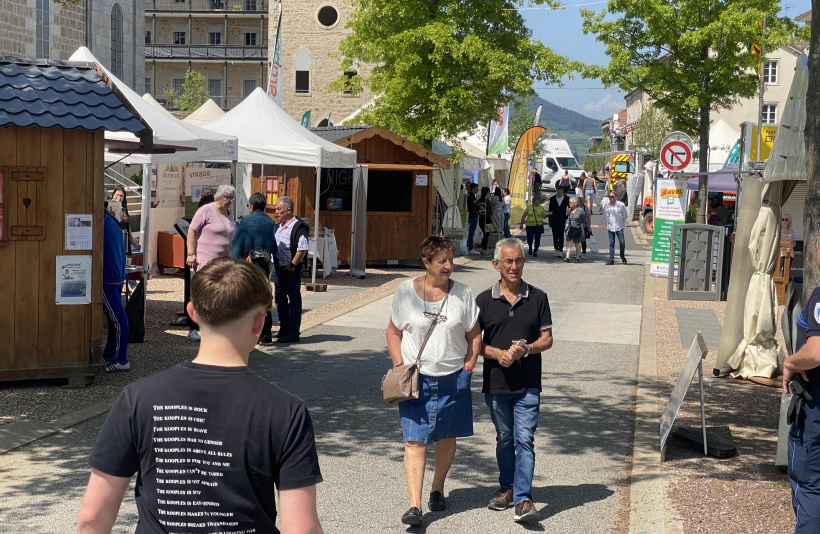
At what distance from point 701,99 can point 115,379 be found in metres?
18.9

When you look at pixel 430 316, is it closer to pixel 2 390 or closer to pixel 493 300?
pixel 493 300

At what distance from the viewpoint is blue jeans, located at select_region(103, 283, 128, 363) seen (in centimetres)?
966

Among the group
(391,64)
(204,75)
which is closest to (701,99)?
(391,64)

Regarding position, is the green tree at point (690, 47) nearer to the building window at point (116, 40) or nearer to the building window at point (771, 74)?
the building window at point (116, 40)

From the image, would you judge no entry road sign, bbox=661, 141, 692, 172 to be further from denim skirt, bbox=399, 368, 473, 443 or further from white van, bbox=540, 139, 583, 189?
white van, bbox=540, 139, 583, 189

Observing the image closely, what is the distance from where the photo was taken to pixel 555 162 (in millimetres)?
67438

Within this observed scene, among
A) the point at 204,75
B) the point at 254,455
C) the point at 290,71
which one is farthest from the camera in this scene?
the point at 204,75

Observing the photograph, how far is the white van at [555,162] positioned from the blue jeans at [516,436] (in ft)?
194

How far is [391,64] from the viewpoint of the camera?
26.1 metres

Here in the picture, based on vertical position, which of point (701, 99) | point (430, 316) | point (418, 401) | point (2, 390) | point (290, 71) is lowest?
point (2, 390)

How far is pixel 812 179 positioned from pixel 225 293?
5.04m

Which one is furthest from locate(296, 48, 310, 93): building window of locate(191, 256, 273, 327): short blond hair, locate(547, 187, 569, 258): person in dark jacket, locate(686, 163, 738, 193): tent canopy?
locate(191, 256, 273, 327): short blond hair

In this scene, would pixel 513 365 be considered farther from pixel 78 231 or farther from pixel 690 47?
pixel 690 47

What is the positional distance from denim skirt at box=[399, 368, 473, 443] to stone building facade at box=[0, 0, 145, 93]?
2238 centimetres
